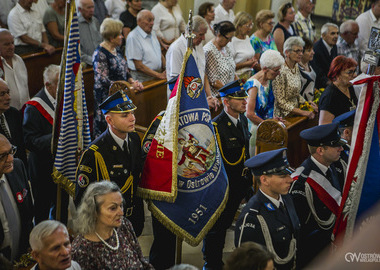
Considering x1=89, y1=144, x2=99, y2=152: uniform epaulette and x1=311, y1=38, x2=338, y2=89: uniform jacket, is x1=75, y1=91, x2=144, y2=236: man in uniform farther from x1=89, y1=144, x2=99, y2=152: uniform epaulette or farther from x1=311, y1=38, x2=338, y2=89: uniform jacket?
x1=311, y1=38, x2=338, y2=89: uniform jacket

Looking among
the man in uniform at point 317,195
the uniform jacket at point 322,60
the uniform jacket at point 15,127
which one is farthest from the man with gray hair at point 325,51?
the uniform jacket at point 15,127

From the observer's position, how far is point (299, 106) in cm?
530

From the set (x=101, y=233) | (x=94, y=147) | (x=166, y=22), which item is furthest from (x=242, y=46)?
(x=101, y=233)

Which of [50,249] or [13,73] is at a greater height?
[13,73]

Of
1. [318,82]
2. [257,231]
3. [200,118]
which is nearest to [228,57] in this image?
[318,82]

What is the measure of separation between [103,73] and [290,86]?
2053 mm

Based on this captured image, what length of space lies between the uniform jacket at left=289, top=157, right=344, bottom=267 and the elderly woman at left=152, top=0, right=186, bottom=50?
165 inches

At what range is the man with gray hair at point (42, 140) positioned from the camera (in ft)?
13.1

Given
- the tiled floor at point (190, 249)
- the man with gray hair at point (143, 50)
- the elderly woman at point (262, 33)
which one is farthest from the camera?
the elderly woman at point (262, 33)

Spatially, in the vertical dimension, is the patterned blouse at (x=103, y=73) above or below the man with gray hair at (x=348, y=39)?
below

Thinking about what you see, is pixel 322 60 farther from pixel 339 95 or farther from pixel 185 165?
pixel 185 165

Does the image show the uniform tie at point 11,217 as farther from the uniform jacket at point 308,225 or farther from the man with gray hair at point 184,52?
the man with gray hair at point 184,52

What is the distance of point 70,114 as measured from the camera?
12.5 ft

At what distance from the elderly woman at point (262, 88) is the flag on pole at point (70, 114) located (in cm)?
167
